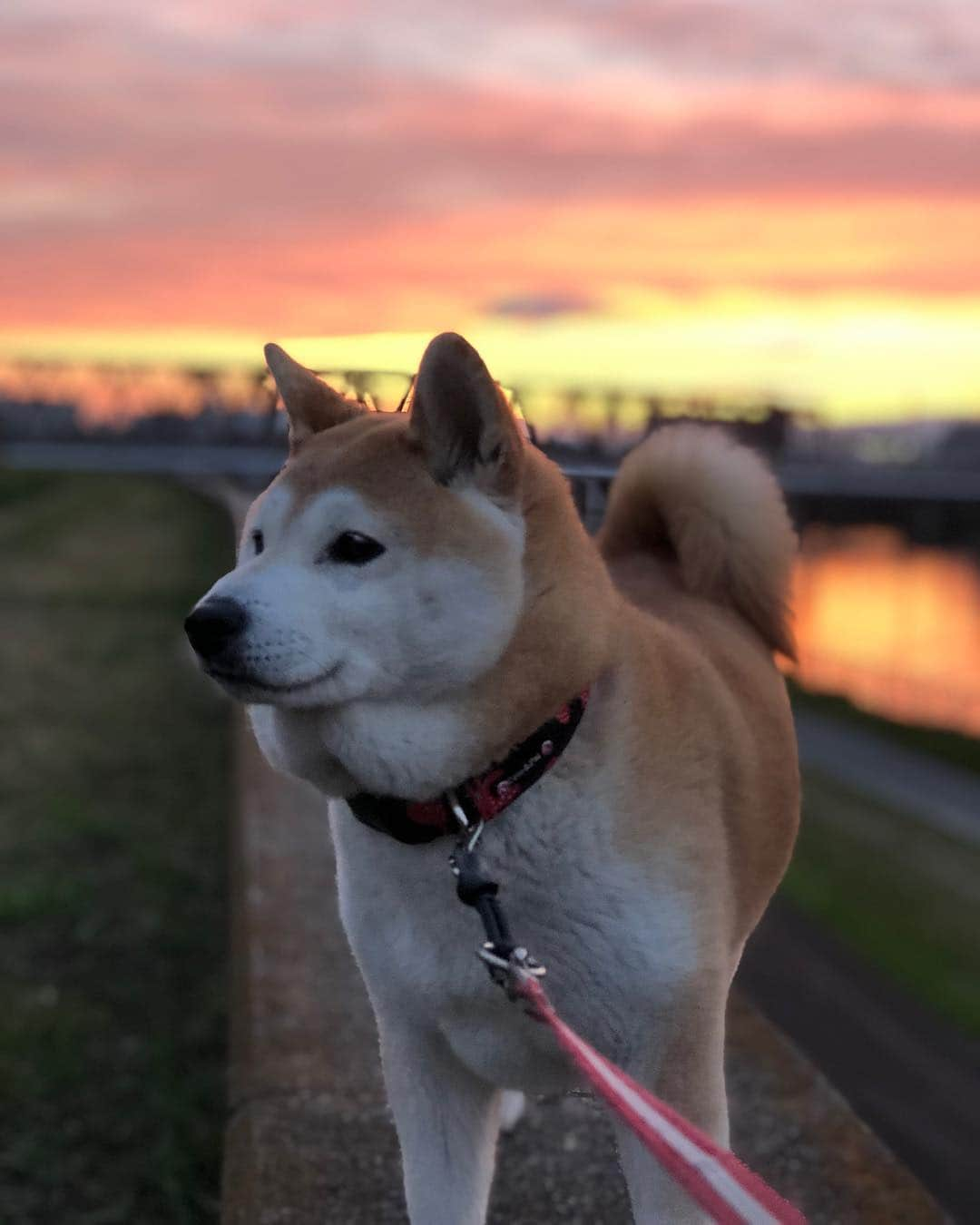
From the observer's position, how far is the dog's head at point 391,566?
6.11ft

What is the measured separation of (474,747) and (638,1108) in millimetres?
524

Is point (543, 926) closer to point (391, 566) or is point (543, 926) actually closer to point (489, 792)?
point (489, 792)

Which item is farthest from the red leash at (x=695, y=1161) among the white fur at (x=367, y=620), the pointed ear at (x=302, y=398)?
the pointed ear at (x=302, y=398)

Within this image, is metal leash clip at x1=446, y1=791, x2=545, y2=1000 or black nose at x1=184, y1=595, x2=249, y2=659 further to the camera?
metal leash clip at x1=446, y1=791, x2=545, y2=1000

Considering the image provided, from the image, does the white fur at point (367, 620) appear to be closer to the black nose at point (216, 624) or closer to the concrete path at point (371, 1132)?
the black nose at point (216, 624)

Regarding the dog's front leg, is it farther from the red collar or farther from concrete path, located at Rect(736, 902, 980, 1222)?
concrete path, located at Rect(736, 902, 980, 1222)

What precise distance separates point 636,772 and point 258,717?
57 cm

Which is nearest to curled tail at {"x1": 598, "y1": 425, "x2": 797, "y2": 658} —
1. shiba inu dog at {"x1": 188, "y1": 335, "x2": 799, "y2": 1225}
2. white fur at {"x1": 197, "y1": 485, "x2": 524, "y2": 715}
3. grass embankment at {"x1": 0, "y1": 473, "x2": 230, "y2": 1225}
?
shiba inu dog at {"x1": 188, "y1": 335, "x2": 799, "y2": 1225}

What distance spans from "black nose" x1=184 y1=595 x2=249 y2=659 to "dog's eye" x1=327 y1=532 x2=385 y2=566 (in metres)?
0.16

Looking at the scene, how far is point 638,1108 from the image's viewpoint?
168 centimetres

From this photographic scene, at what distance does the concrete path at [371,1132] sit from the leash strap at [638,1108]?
1126 mm

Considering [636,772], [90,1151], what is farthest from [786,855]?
[90,1151]

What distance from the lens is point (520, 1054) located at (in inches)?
83.7

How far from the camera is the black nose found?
6.07 ft
